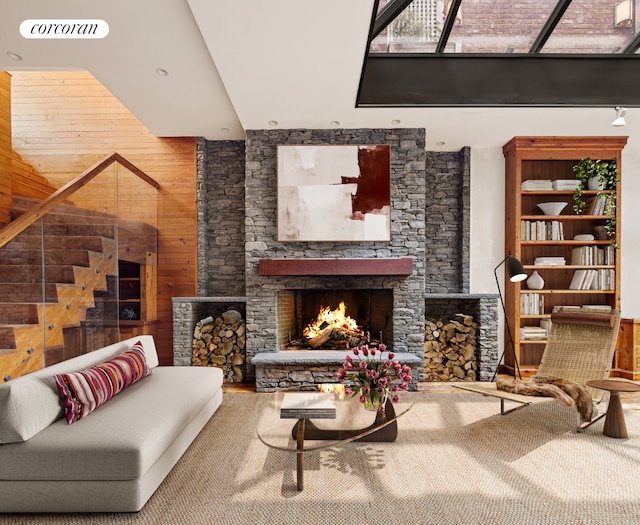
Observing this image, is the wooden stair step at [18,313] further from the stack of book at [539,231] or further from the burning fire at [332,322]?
the stack of book at [539,231]

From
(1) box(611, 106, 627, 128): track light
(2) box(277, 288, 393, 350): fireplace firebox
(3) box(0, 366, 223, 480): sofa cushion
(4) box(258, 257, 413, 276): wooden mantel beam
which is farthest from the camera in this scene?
(2) box(277, 288, 393, 350): fireplace firebox

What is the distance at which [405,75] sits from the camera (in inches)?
156

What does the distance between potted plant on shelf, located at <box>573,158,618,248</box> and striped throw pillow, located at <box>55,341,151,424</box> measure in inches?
190

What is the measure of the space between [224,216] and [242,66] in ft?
7.58

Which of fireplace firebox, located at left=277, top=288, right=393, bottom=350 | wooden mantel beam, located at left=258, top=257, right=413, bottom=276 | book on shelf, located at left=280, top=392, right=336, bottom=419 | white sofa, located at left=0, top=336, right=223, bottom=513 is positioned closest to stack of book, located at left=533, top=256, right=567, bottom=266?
wooden mantel beam, located at left=258, top=257, right=413, bottom=276

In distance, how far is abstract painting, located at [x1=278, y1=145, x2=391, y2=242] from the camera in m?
4.66

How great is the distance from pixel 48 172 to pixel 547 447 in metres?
5.59

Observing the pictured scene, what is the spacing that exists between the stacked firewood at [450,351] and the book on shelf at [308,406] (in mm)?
2309

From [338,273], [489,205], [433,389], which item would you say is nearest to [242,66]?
[338,273]

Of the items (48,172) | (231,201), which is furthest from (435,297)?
(48,172)

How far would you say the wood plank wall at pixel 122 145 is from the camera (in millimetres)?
5281

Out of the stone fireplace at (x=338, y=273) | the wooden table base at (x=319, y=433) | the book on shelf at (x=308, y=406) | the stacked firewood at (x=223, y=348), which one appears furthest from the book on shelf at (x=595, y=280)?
the stacked firewood at (x=223, y=348)

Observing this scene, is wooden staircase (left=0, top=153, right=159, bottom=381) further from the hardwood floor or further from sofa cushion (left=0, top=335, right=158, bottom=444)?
the hardwood floor

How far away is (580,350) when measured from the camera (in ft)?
12.4
